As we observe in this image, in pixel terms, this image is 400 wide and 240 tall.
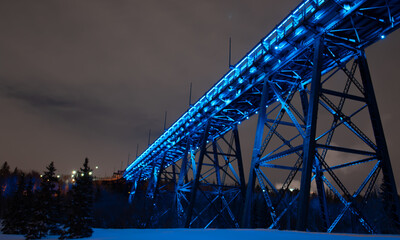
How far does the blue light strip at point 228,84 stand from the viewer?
14062 mm

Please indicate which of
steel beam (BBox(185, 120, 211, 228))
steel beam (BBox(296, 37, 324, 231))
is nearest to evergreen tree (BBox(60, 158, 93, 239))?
steel beam (BBox(185, 120, 211, 228))

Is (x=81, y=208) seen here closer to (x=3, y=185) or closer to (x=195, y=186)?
(x=195, y=186)

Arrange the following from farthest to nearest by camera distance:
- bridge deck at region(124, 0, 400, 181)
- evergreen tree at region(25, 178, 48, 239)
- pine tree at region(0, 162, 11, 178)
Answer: pine tree at region(0, 162, 11, 178), evergreen tree at region(25, 178, 48, 239), bridge deck at region(124, 0, 400, 181)

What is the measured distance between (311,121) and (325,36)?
412 centimetres

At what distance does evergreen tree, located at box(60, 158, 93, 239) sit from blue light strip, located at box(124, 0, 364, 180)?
932 centimetres

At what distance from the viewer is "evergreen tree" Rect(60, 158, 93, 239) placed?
59.6 feet

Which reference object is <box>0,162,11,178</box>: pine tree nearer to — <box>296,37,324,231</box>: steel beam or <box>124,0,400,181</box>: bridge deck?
<box>124,0,400,181</box>: bridge deck

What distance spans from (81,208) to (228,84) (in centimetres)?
1192

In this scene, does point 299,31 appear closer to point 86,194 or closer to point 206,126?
point 206,126

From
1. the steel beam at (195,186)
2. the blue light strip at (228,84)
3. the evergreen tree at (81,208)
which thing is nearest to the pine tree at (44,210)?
the evergreen tree at (81,208)

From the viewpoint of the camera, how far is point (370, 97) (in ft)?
43.1

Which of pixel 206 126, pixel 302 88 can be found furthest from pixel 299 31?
pixel 206 126

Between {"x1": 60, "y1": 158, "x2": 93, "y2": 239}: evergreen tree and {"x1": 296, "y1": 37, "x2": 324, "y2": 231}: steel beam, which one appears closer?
{"x1": 296, "y1": 37, "x2": 324, "y2": 231}: steel beam

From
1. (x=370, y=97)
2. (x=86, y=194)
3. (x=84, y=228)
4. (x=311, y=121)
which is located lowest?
(x=84, y=228)
